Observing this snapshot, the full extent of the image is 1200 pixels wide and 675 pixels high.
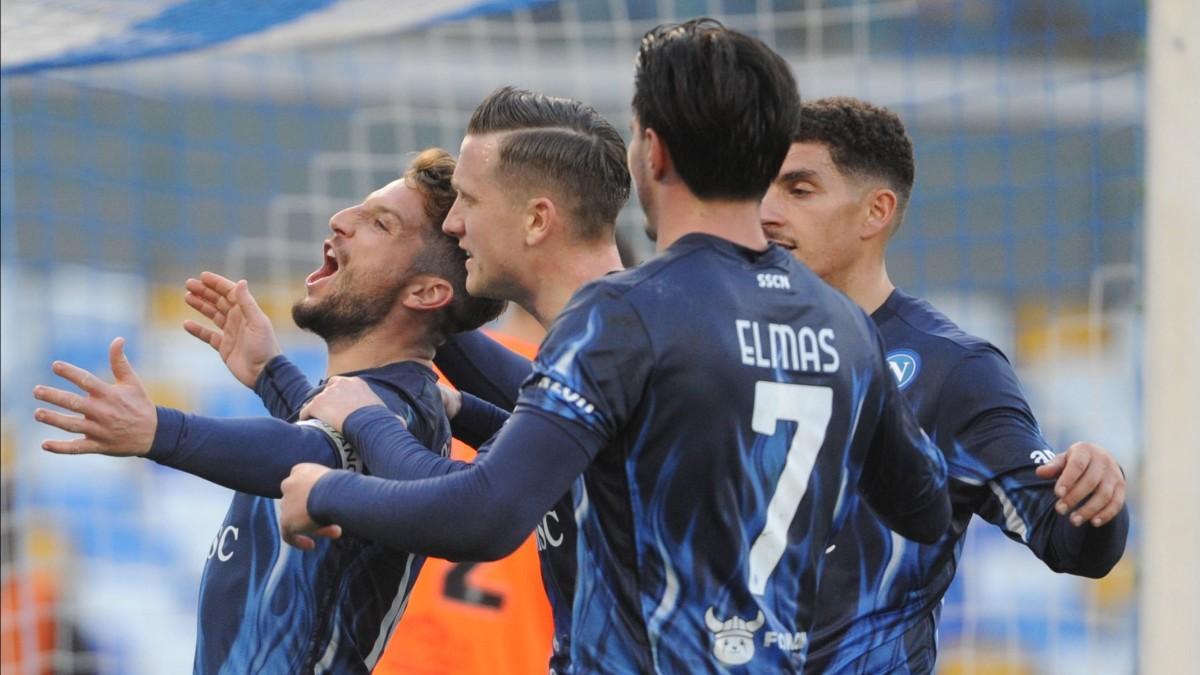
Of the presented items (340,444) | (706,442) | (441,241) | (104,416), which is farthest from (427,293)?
(706,442)

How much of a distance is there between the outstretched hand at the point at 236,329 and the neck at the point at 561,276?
0.63 meters

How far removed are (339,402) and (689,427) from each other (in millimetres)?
738

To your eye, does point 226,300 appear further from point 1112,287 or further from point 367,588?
point 1112,287

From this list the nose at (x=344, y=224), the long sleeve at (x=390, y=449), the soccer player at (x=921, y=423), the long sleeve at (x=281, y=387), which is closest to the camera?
the long sleeve at (x=390, y=449)

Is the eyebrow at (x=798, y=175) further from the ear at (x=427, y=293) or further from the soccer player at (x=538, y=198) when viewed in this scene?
the ear at (x=427, y=293)

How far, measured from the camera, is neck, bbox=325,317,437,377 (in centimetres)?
341

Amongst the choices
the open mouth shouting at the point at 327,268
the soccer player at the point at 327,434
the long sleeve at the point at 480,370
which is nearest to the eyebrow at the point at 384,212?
the soccer player at the point at 327,434

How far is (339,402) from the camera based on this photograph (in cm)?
276

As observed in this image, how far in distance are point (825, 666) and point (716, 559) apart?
912 millimetres

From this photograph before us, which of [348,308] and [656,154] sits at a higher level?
[656,154]

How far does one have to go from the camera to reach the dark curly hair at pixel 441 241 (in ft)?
11.4

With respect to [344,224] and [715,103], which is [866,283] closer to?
[344,224]

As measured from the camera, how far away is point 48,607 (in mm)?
6504

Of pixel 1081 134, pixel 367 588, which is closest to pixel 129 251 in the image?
pixel 1081 134
